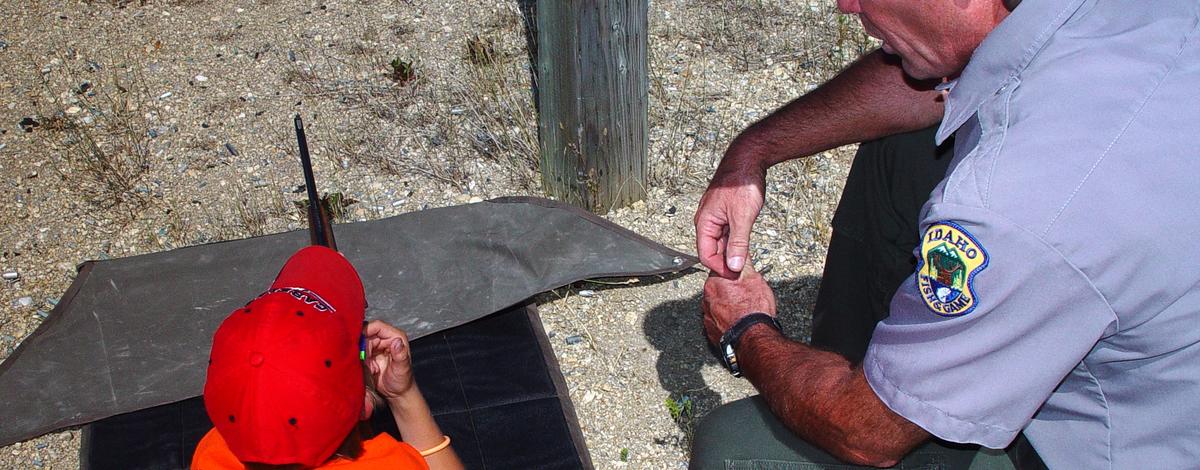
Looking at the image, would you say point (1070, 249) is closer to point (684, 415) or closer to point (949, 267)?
point (949, 267)

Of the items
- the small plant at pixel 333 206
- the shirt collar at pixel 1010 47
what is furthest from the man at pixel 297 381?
the small plant at pixel 333 206

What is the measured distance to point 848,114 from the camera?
261cm

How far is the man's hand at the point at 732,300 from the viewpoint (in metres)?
2.22

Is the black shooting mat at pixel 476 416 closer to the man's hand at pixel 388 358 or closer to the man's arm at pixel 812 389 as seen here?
the man's hand at pixel 388 358

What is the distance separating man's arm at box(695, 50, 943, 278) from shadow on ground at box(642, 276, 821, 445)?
0.70m

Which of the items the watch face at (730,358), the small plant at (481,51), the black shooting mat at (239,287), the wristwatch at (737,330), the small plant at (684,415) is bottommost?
the small plant at (684,415)

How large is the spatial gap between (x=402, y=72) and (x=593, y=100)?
1.38m

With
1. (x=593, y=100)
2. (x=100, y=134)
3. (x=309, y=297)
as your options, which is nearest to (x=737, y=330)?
(x=309, y=297)

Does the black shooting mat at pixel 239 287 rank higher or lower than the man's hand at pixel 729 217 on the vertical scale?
lower

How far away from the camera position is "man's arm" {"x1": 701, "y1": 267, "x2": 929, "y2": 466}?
72.1 inches

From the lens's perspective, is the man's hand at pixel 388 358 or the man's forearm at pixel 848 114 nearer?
the man's hand at pixel 388 358

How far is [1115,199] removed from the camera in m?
1.52

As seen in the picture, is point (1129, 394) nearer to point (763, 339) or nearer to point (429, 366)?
point (763, 339)

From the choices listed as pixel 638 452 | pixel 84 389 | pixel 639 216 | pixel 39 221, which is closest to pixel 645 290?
pixel 639 216
